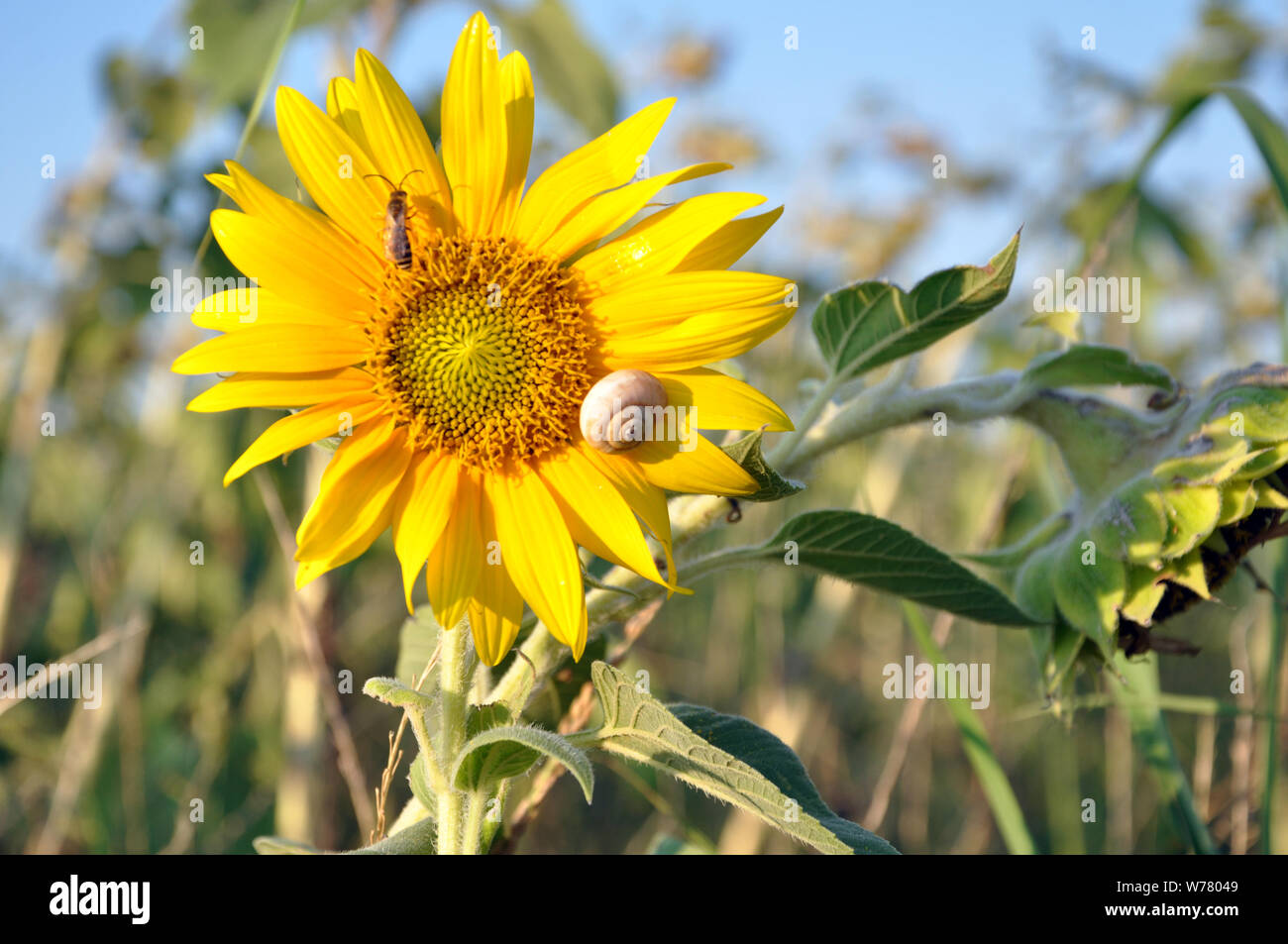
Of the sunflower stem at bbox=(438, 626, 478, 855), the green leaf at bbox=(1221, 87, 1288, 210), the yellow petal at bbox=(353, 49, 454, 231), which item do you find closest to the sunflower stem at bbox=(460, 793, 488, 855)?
the sunflower stem at bbox=(438, 626, 478, 855)

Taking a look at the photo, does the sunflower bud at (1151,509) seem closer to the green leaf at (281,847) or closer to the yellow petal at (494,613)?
the yellow petal at (494,613)

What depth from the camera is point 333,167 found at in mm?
787

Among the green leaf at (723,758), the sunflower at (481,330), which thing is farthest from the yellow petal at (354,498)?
the green leaf at (723,758)

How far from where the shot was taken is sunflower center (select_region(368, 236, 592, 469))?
0.81 metres

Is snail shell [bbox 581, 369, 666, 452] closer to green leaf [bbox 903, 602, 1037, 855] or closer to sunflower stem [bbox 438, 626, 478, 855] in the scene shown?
sunflower stem [bbox 438, 626, 478, 855]

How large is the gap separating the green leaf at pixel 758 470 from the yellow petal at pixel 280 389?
31 centimetres

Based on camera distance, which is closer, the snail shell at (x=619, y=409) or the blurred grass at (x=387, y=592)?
the snail shell at (x=619, y=409)

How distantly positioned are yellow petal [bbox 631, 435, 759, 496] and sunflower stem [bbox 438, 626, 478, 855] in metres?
0.19

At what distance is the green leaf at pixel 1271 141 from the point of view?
111 cm

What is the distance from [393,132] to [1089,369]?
2.31ft

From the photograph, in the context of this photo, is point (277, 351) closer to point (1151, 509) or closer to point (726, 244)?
point (726, 244)
